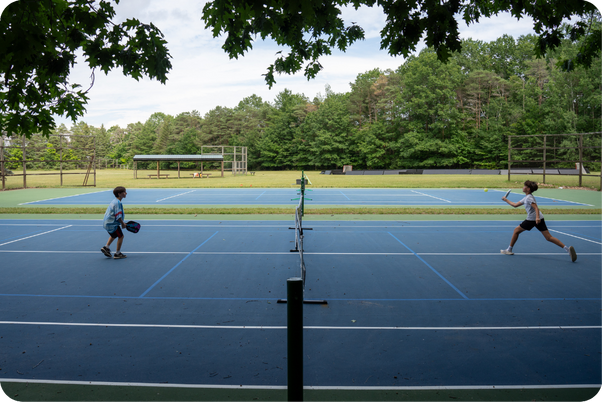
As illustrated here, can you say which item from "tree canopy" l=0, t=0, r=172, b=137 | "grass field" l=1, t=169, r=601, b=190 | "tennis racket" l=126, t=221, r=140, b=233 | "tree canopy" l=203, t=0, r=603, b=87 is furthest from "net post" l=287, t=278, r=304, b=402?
"grass field" l=1, t=169, r=601, b=190

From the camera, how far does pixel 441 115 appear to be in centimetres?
6962

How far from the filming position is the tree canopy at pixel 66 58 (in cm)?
606

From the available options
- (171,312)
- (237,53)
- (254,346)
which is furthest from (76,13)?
(254,346)

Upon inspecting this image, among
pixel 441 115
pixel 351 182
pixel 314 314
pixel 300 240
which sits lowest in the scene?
pixel 314 314

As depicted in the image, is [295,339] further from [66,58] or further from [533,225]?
[533,225]

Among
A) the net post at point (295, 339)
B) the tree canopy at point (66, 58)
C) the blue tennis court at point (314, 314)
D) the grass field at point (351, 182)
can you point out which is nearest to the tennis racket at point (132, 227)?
the blue tennis court at point (314, 314)

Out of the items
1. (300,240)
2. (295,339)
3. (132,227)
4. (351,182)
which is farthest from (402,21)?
(351,182)

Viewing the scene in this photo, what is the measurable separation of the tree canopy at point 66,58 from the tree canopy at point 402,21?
144 centimetres

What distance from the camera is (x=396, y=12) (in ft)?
20.9

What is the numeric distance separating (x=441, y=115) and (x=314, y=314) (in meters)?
69.7

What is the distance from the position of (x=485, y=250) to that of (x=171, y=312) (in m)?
8.01

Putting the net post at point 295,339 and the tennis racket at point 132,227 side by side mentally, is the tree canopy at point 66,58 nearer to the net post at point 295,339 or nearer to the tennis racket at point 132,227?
the tennis racket at point 132,227

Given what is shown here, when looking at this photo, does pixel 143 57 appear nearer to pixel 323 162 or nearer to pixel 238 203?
pixel 238 203

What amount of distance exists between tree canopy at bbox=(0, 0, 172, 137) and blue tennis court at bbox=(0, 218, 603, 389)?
10.5ft
